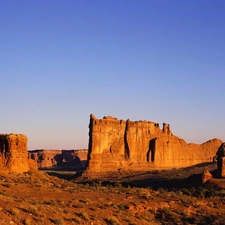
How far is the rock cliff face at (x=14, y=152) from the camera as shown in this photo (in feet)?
124

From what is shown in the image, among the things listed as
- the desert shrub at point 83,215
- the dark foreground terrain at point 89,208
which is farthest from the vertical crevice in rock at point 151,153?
the desert shrub at point 83,215

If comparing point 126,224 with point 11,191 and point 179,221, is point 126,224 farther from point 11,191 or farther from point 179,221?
point 11,191

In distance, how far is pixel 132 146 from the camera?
95.6m

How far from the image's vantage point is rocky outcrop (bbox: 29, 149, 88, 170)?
502 feet

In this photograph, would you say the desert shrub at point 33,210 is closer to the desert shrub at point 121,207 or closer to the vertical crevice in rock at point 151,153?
the desert shrub at point 121,207

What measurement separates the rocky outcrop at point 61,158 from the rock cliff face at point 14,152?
364 ft

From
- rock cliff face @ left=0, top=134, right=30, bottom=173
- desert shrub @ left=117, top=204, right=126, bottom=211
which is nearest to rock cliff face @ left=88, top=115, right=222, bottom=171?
rock cliff face @ left=0, top=134, right=30, bottom=173

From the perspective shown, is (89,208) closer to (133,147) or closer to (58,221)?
(58,221)

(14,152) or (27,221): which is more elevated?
(14,152)

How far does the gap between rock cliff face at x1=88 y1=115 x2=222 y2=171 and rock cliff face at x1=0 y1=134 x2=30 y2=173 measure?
4768 cm

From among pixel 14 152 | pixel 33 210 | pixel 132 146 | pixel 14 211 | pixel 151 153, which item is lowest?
pixel 33 210

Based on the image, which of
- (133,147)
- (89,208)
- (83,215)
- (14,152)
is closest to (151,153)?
(133,147)

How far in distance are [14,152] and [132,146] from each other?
5921 centimetres

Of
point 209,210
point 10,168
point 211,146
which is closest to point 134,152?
point 211,146
